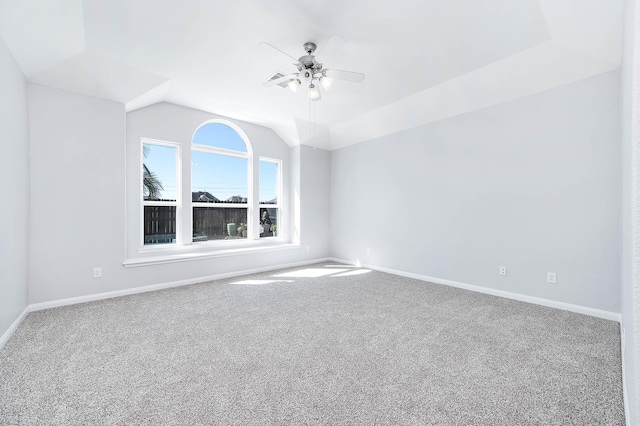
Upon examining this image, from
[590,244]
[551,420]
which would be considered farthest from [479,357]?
[590,244]

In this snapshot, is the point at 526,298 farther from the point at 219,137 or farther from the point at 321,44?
the point at 219,137

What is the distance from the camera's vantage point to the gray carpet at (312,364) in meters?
1.54

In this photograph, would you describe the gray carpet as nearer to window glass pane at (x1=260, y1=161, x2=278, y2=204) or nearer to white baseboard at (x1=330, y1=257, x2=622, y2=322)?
white baseboard at (x1=330, y1=257, x2=622, y2=322)

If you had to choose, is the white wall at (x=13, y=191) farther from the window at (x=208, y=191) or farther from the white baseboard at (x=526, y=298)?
the white baseboard at (x=526, y=298)

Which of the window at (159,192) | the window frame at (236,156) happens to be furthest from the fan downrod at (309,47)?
the window at (159,192)

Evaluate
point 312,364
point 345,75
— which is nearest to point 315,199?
point 345,75

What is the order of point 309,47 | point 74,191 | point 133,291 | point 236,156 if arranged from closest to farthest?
point 309,47
point 74,191
point 133,291
point 236,156

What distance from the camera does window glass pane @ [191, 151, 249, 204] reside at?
15.7ft

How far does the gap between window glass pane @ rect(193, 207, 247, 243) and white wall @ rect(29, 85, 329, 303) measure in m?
0.89

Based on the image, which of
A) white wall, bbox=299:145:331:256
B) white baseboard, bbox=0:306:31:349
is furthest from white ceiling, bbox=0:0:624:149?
white baseboard, bbox=0:306:31:349

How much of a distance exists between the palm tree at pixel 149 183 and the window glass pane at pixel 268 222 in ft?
6.24

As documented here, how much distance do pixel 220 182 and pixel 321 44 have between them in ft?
10.3

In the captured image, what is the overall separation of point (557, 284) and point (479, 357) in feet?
5.99

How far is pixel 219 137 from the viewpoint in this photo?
5051 mm
